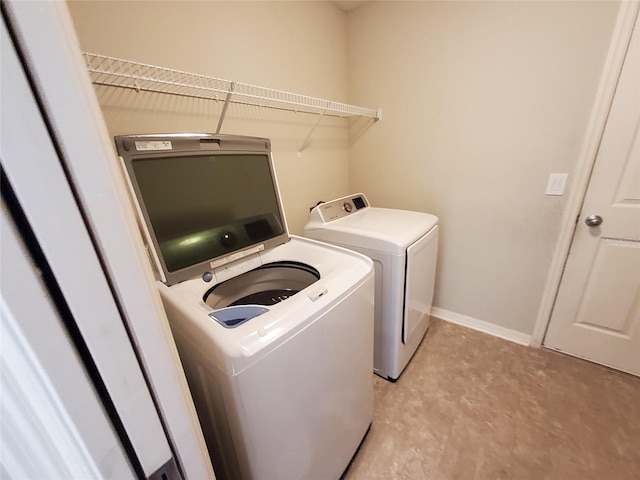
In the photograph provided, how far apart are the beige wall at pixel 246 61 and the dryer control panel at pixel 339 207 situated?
312 mm

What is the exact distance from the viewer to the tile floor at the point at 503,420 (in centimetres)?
127

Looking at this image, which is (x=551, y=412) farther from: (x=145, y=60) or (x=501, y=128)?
(x=145, y=60)

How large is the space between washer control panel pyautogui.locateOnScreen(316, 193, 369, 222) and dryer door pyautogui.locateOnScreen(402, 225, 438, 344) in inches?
22.2

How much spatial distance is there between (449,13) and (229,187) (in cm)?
184

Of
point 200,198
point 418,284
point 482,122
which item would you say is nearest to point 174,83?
point 200,198

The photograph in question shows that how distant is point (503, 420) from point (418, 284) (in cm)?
86

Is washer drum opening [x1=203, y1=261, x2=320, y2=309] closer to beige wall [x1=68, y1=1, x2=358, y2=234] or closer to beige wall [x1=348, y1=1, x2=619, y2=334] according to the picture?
beige wall [x1=68, y1=1, x2=358, y2=234]

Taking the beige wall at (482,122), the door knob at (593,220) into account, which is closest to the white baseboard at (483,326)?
the beige wall at (482,122)

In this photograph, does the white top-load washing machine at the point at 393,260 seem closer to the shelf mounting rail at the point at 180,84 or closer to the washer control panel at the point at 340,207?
the washer control panel at the point at 340,207

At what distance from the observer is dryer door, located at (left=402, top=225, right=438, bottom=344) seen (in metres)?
1.54

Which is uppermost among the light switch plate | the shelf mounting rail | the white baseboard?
the shelf mounting rail

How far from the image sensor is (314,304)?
870mm

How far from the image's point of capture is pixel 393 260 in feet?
4.71

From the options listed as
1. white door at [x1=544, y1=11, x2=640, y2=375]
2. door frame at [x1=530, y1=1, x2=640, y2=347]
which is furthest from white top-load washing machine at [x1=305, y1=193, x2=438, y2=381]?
white door at [x1=544, y1=11, x2=640, y2=375]
